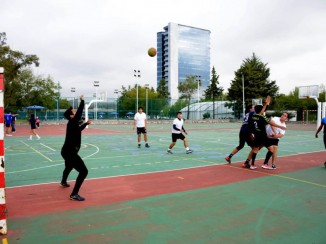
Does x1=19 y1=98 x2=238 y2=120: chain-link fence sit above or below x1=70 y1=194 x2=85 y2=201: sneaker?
above

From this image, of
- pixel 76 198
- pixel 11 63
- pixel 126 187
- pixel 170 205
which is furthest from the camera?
pixel 11 63

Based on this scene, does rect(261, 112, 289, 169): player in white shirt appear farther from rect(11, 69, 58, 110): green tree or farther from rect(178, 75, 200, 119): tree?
rect(178, 75, 200, 119): tree

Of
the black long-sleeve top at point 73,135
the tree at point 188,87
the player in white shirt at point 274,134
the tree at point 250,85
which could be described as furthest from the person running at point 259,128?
the tree at point 188,87

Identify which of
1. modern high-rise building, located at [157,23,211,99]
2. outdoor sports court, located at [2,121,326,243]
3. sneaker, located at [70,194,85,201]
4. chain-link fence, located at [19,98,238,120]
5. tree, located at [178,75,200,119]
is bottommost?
outdoor sports court, located at [2,121,326,243]

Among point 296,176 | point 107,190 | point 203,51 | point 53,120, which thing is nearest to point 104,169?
point 107,190

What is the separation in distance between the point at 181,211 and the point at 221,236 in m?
1.15

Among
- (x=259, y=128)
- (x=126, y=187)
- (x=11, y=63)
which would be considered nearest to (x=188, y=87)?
(x=11, y=63)

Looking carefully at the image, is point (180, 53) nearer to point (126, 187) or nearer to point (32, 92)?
point (32, 92)

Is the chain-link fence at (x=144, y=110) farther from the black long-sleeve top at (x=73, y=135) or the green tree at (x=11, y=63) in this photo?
the black long-sleeve top at (x=73, y=135)

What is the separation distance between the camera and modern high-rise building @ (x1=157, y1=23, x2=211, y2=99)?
129000mm

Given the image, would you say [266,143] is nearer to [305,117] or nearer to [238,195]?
[238,195]

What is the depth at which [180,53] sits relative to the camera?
132000 mm

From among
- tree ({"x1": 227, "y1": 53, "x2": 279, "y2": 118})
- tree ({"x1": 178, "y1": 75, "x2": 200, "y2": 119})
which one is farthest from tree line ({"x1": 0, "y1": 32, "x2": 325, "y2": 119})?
tree ({"x1": 178, "y1": 75, "x2": 200, "y2": 119})

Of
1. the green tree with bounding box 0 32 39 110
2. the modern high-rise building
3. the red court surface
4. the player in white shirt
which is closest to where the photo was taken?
the red court surface
